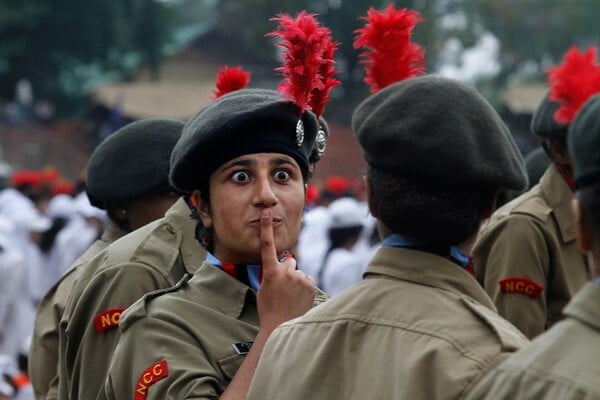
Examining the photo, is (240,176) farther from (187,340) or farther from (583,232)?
(583,232)

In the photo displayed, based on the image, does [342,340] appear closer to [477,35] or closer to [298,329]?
[298,329]

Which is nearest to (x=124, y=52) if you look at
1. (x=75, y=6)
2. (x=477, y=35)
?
(x=75, y=6)

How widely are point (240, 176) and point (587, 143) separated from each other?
5.24 feet

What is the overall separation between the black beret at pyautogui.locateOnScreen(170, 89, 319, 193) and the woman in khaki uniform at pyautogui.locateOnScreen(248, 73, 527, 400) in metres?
0.87

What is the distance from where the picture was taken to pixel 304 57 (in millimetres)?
3943

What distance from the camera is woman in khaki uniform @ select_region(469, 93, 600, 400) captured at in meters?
2.59

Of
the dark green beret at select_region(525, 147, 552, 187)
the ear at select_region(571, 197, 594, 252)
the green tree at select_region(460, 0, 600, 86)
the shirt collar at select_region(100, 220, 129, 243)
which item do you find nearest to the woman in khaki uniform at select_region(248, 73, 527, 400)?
the ear at select_region(571, 197, 594, 252)

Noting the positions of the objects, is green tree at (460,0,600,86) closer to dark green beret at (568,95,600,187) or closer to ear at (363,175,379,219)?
ear at (363,175,379,219)

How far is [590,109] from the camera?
2.74 metres

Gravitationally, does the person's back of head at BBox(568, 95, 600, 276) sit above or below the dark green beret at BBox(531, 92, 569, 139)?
above

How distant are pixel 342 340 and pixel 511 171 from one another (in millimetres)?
577

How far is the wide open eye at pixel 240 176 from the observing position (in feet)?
13.5

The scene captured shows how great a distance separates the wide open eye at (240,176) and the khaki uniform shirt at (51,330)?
1.65m

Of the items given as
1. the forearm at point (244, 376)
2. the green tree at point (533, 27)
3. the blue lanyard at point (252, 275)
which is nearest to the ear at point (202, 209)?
the blue lanyard at point (252, 275)
